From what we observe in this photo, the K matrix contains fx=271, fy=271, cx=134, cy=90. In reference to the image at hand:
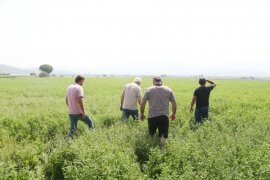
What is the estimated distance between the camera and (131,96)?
31.1 ft

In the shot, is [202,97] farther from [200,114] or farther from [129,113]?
[129,113]

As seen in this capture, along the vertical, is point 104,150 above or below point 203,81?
below

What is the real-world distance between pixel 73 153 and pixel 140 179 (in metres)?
2.34

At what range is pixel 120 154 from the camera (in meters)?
5.95

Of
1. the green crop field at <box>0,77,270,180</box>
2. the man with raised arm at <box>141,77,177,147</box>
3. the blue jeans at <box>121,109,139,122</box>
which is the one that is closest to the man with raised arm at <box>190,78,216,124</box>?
the green crop field at <box>0,77,270,180</box>

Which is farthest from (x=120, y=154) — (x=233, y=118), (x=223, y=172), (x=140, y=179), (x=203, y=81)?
(x=233, y=118)

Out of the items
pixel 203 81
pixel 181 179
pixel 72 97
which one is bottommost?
pixel 181 179

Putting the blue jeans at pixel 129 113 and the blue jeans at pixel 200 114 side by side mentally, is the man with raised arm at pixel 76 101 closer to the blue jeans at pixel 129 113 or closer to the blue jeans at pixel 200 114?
the blue jeans at pixel 129 113

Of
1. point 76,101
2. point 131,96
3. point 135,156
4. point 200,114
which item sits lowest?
point 135,156

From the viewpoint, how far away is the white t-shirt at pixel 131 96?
945 centimetres

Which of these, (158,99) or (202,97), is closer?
(158,99)

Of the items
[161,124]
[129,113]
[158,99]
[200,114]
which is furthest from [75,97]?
[200,114]

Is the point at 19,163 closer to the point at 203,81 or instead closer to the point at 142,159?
the point at 142,159

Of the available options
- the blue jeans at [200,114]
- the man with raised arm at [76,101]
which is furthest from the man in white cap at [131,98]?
the blue jeans at [200,114]
